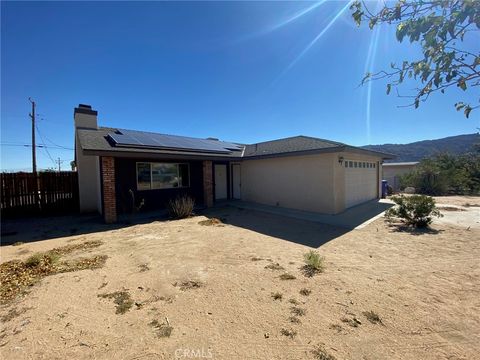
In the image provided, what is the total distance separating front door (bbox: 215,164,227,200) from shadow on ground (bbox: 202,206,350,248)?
334cm

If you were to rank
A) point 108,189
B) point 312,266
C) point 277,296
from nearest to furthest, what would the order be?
point 277,296
point 312,266
point 108,189

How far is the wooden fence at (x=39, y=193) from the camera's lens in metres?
9.59

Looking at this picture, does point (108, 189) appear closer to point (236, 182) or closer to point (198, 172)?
point (198, 172)

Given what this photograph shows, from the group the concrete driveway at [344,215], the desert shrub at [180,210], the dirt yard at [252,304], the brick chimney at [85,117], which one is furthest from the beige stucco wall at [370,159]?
the brick chimney at [85,117]

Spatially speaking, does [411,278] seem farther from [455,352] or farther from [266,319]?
[266,319]

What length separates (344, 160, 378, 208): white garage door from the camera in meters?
10.4

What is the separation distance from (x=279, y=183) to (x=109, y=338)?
377 inches

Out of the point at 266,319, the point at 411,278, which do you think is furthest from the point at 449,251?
the point at 266,319

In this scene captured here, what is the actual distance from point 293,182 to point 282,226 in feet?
11.4

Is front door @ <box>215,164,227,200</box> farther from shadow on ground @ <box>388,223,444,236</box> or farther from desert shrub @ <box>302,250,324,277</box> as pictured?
desert shrub @ <box>302,250,324,277</box>

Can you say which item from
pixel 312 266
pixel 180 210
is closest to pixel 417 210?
pixel 312 266

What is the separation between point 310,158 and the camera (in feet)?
32.6

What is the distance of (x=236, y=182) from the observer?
14102 millimetres

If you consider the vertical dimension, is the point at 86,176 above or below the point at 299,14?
below
